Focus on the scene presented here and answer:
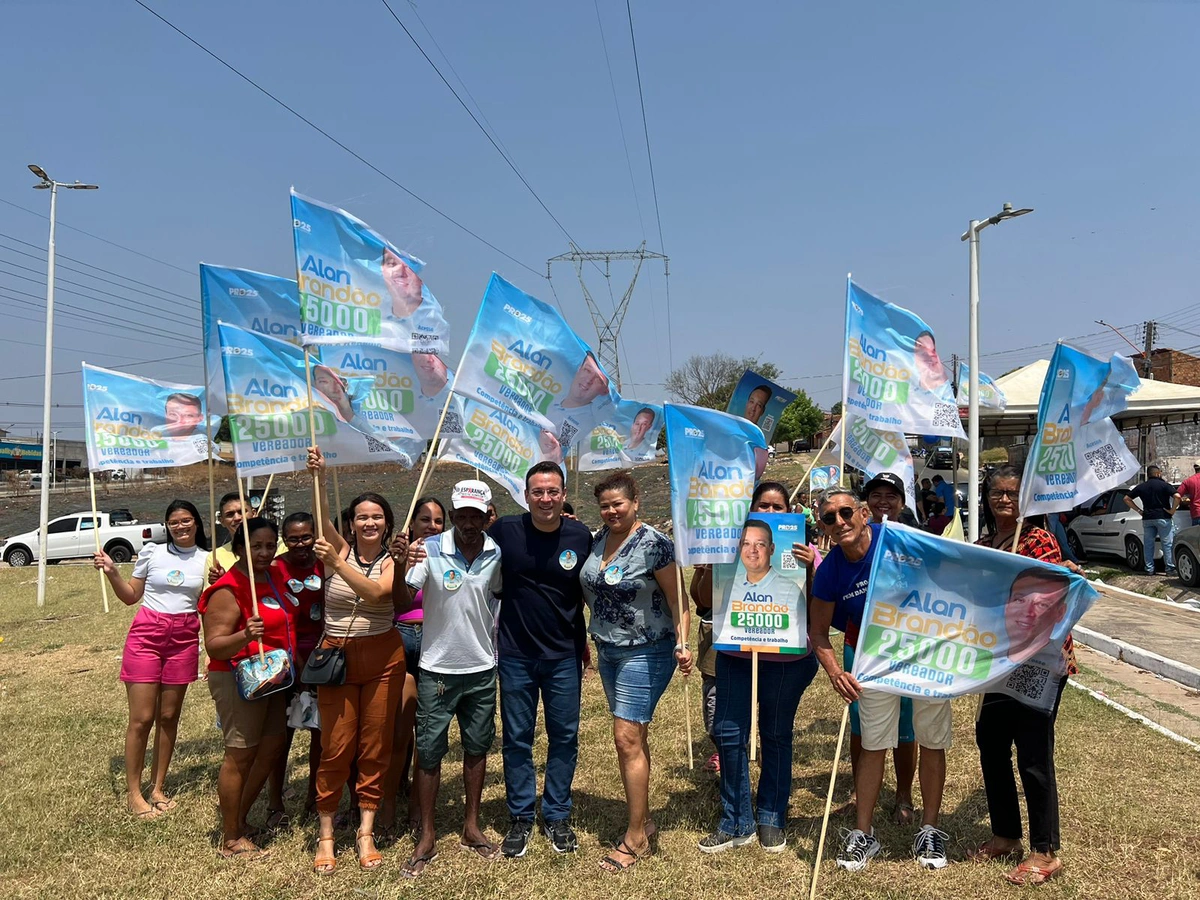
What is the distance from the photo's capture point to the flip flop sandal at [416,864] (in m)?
4.13

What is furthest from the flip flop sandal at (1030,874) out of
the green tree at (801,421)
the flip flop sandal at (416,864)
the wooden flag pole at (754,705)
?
the green tree at (801,421)

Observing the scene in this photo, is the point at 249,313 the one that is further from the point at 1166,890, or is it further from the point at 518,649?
the point at 1166,890

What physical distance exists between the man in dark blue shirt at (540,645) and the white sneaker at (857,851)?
1.44 m

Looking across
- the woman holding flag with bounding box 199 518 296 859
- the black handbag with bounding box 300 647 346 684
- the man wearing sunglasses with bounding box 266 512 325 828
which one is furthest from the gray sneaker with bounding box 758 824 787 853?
the woman holding flag with bounding box 199 518 296 859

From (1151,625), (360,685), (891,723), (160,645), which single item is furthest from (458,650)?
(1151,625)

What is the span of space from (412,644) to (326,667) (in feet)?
2.35

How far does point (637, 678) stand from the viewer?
4.27m

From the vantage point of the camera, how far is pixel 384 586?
4.24m

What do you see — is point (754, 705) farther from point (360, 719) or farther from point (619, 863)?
point (360, 719)

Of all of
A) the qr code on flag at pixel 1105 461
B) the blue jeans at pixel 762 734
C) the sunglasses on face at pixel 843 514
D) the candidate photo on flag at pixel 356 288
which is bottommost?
the blue jeans at pixel 762 734

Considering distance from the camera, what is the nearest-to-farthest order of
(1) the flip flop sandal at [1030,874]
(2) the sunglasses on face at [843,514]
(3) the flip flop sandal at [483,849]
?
1. (1) the flip flop sandal at [1030,874]
2. (2) the sunglasses on face at [843,514]
3. (3) the flip flop sandal at [483,849]

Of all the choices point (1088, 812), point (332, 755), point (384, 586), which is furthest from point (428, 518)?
point (1088, 812)

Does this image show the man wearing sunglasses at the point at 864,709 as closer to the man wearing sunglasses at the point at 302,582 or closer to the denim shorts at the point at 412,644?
the denim shorts at the point at 412,644

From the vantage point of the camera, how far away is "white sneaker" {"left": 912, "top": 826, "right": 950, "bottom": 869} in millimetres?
4121
